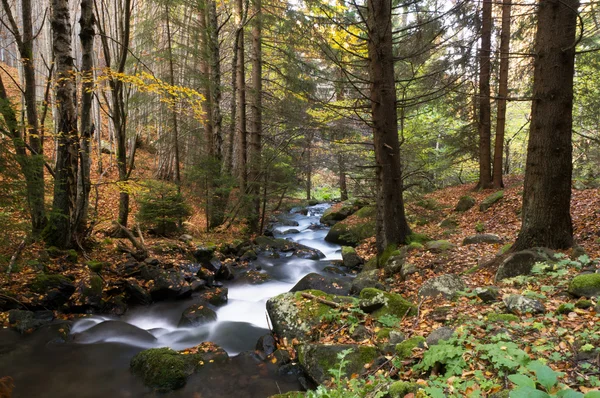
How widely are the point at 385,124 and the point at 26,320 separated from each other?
7.78 metres

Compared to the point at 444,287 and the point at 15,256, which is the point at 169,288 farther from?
the point at 444,287

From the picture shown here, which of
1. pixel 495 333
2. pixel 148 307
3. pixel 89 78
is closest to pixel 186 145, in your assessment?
pixel 89 78

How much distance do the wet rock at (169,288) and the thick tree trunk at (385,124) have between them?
15.6 ft

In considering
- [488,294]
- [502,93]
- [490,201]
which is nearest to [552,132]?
[488,294]

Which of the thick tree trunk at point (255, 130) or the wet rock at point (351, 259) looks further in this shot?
the thick tree trunk at point (255, 130)

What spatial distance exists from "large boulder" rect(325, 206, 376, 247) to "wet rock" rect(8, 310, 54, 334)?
8.47 m

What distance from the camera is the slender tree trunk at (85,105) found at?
721cm

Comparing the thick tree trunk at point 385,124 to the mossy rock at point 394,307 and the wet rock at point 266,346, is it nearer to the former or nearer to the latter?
the mossy rock at point 394,307

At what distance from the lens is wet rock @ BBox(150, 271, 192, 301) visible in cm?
750

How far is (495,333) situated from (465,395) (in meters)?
Result: 1.01

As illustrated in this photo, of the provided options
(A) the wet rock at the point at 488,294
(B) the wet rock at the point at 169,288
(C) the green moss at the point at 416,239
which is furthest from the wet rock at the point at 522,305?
(B) the wet rock at the point at 169,288

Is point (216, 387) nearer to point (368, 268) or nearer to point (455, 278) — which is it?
point (455, 278)

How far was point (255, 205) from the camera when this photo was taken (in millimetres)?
13234

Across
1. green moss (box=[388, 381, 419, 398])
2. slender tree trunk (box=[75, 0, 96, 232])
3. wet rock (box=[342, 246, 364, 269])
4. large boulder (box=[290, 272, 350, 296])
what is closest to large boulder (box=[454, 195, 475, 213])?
wet rock (box=[342, 246, 364, 269])
